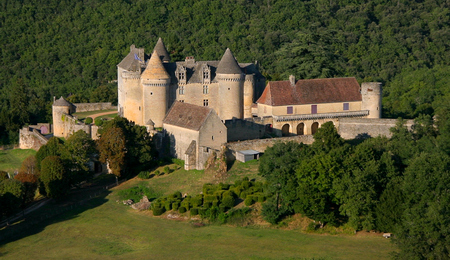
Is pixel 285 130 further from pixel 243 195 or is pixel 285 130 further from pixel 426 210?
pixel 426 210

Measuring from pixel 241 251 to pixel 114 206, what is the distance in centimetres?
1385

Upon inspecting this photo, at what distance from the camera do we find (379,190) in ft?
151

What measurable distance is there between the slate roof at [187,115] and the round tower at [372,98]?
50.3 feet

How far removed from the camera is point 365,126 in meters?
58.7

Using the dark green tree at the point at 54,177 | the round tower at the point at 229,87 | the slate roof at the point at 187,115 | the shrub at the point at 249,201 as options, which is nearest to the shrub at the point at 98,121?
the slate roof at the point at 187,115

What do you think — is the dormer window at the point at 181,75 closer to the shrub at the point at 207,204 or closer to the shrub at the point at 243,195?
the shrub at the point at 243,195

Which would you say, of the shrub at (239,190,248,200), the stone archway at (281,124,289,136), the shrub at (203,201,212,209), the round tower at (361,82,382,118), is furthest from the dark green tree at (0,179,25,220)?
the round tower at (361,82,382,118)

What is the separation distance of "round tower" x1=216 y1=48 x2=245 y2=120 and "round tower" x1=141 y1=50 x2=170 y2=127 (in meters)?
4.78

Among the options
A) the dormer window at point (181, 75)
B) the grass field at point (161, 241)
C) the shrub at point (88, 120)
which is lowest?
the grass field at point (161, 241)

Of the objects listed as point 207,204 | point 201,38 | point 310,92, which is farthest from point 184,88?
point 201,38

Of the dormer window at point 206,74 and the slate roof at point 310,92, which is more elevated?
the dormer window at point 206,74

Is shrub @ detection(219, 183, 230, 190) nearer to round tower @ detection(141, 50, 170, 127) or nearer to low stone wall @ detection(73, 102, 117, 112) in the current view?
round tower @ detection(141, 50, 170, 127)

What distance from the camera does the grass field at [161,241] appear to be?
4097 centimetres

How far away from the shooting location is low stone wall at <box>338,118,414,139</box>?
57.5 meters
